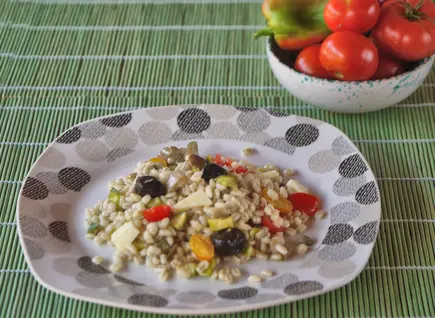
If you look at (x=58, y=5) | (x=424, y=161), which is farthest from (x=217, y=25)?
Answer: (x=424, y=161)

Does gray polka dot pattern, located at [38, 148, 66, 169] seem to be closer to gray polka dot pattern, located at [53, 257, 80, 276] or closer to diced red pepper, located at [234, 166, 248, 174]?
gray polka dot pattern, located at [53, 257, 80, 276]

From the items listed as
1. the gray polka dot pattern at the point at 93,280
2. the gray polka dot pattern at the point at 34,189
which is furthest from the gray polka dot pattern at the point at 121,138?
the gray polka dot pattern at the point at 93,280

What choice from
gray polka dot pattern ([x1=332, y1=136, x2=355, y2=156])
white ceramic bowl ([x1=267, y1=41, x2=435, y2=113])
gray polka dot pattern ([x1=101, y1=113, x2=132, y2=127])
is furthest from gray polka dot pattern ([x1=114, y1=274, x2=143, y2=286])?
white ceramic bowl ([x1=267, y1=41, x2=435, y2=113])

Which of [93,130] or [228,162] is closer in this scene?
[228,162]

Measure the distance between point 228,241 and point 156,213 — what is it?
0.17 m

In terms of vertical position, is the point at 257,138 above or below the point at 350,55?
below

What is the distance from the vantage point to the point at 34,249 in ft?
4.46

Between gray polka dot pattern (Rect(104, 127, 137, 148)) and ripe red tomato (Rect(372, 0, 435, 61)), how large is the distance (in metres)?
0.68

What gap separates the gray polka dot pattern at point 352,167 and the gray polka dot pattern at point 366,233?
0.17 meters

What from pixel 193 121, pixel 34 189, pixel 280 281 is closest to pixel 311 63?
pixel 193 121

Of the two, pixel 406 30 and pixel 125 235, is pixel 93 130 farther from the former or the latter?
pixel 406 30

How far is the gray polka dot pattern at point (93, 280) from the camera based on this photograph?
1300mm

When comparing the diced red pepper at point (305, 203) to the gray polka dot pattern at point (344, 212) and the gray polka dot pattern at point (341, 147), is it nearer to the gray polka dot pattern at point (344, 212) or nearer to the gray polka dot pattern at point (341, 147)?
the gray polka dot pattern at point (344, 212)

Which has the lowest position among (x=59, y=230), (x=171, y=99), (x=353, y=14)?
(x=171, y=99)
